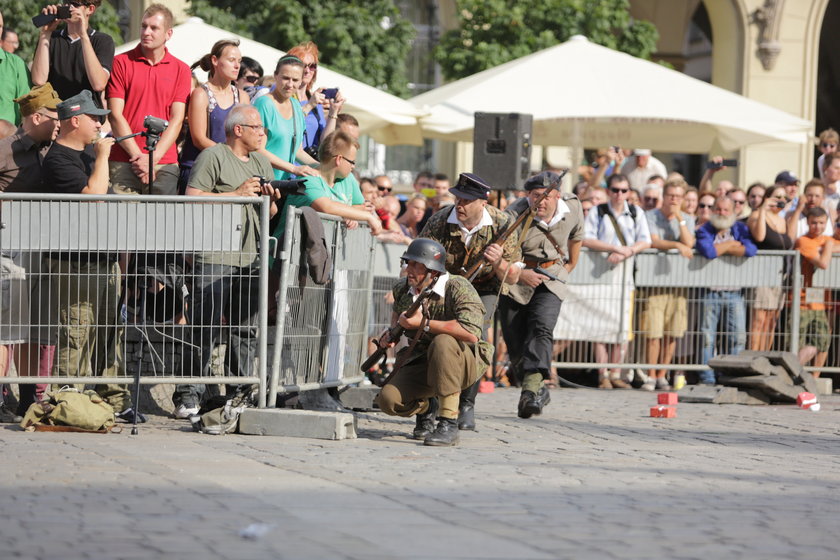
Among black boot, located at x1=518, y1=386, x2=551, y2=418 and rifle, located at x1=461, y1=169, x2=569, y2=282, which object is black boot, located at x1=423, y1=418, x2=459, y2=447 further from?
black boot, located at x1=518, y1=386, x2=551, y2=418

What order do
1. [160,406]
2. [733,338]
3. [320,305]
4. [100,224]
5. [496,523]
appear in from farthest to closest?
[733,338] → [160,406] → [320,305] → [100,224] → [496,523]

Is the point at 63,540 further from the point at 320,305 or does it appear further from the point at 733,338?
the point at 733,338

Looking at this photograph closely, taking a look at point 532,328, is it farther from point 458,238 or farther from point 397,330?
point 397,330

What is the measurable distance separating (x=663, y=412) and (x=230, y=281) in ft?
12.3

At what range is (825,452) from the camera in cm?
928

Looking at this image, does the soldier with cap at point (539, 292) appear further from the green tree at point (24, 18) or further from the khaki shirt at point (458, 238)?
the green tree at point (24, 18)

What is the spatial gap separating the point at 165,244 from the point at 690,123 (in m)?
9.65

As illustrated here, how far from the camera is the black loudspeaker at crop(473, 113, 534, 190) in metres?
15.0

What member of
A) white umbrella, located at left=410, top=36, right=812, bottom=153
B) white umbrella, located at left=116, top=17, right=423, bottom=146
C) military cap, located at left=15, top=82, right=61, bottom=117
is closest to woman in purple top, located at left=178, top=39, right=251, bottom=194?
military cap, located at left=15, top=82, right=61, bottom=117

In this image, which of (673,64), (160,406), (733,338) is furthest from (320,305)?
(673,64)

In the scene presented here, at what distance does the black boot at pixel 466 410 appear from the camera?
32.3 feet

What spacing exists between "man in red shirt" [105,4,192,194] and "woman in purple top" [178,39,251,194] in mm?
108

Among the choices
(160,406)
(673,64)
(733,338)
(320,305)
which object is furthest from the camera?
(673,64)

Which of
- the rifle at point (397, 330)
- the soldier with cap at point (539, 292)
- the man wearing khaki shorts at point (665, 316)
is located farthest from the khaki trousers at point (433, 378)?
the man wearing khaki shorts at point (665, 316)
